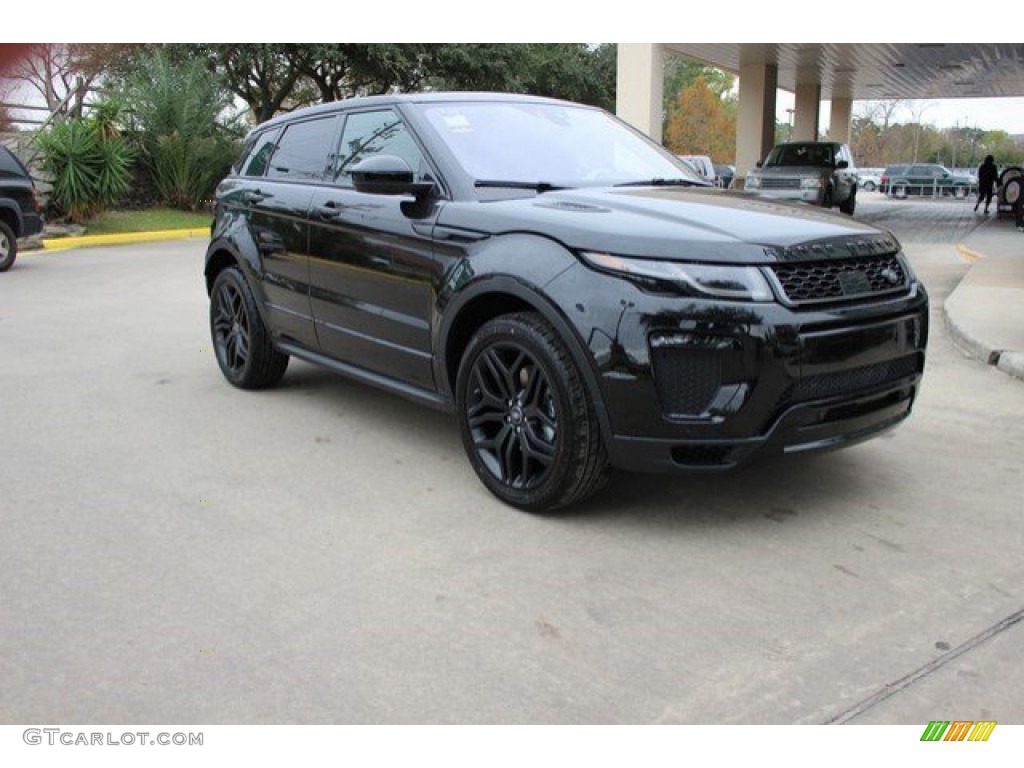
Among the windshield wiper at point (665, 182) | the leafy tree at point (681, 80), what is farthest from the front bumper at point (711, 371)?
the leafy tree at point (681, 80)

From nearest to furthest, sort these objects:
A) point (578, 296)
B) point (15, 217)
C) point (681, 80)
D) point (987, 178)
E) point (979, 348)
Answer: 1. point (578, 296)
2. point (979, 348)
3. point (15, 217)
4. point (987, 178)
5. point (681, 80)

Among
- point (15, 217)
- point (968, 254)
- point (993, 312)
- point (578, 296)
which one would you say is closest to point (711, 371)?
point (578, 296)

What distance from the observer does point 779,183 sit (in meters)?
19.6

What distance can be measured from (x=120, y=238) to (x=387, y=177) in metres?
15.6

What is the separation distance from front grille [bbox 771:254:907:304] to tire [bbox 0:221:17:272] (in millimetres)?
12690

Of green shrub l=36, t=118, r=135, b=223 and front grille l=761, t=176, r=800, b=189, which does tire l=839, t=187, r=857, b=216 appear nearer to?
front grille l=761, t=176, r=800, b=189

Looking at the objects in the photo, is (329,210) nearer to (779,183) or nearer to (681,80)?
(779,183)

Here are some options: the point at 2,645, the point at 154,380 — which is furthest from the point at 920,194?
the point at 2,645

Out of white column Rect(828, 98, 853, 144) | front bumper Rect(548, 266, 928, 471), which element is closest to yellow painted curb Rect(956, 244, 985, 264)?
front bumper Rect(548, 266, 928, 471)

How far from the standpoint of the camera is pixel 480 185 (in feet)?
14.5

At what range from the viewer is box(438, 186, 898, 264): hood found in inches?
141

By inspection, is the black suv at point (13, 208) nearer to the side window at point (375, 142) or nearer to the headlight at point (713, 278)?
the side window at point (375, 142)

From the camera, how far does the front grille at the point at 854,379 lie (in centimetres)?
364

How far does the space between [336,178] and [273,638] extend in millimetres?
2885
